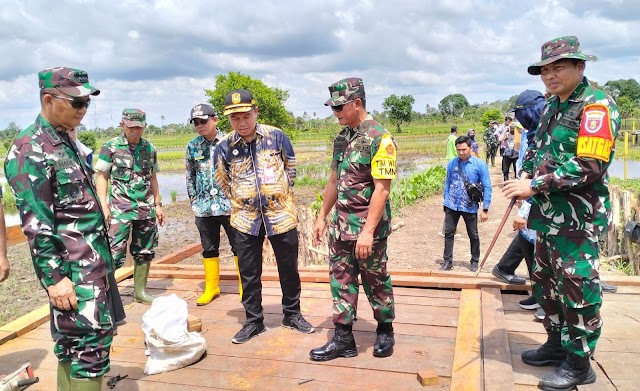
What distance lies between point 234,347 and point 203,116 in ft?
6.47

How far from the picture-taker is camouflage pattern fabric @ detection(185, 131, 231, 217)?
4.10 meters

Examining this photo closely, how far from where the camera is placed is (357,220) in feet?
9.44

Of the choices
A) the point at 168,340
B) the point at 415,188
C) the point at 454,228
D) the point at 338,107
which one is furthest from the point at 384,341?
the point at 415,188

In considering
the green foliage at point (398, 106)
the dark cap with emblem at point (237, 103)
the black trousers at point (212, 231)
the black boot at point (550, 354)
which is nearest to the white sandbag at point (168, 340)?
the black trousers at point (212, 231)

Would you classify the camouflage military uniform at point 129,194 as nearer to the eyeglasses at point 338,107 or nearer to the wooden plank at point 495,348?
the eyeglasses at point 338,107

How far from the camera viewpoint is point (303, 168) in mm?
22188

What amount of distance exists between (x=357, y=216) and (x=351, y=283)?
0.46m

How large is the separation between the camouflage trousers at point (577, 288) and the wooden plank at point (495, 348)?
352mm

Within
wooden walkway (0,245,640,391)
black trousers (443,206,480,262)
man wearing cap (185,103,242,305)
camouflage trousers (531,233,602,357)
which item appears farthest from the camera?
black trousers (443,206,480,262)

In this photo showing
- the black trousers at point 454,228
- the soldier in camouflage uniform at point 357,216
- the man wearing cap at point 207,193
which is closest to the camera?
the soldier in camouflage uniform at point 357,216

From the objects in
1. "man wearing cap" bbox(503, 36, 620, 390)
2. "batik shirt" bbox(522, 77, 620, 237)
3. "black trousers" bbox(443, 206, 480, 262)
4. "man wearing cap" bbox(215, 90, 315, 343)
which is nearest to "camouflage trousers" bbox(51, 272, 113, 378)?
"man wearing cap" bbox(215, 90, 315, 343)

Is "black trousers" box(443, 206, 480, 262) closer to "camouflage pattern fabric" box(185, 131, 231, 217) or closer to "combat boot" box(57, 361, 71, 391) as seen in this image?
"camouflage pattern fabric" box(185, 131, 231, 217)

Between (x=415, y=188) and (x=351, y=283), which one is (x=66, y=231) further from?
(x=415, y=188)

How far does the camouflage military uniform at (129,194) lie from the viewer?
13.2ft
